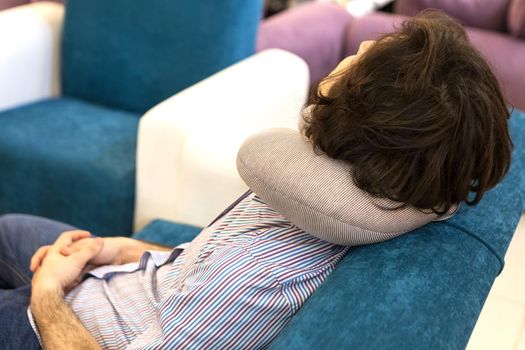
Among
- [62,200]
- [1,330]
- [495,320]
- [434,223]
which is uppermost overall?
[434,223]

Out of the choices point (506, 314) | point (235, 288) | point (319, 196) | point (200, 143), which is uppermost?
point (319, 196)

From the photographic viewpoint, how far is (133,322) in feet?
3.70

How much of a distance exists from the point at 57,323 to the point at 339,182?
53cm

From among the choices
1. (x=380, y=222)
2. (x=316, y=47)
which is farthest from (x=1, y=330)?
(x=316, y=47)

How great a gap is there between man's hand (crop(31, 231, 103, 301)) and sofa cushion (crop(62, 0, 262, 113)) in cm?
84

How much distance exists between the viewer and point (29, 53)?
2.19m

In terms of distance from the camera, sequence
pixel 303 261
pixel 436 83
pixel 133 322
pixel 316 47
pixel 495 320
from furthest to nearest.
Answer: pixel 316 47 → pixel 495 320 → pixel 133 322 → pixel 303 261 → pixel 436 83

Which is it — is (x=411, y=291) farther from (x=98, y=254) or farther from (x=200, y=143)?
(x=200, y=143)

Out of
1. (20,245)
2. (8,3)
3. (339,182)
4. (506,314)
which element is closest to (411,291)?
(339,182)

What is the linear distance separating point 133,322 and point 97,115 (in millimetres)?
1113

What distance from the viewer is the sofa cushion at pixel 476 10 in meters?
2.46

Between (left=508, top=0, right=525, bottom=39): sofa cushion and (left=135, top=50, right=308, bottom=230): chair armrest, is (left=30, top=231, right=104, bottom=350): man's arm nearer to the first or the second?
(left=135, top=50, right=308, bottom=230): chair armrest

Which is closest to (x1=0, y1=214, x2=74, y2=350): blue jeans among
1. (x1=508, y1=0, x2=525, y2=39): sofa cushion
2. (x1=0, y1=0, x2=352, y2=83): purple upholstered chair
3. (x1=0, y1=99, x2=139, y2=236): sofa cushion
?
(x1=0, y1=99, x2=139, y2=236): sofa cushion

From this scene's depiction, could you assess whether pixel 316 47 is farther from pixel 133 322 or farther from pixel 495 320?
pixel 133 322
